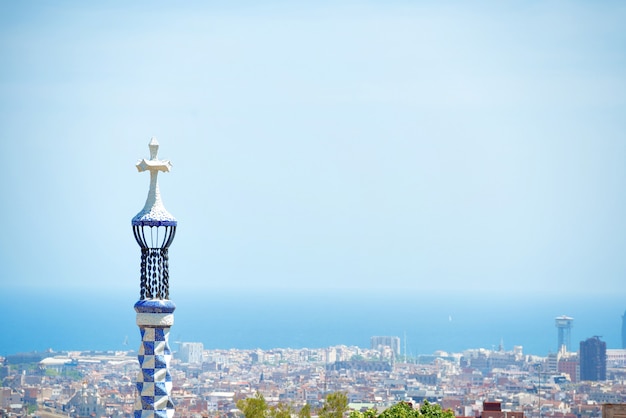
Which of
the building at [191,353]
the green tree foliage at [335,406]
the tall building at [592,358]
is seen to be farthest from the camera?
the building at [191,353]

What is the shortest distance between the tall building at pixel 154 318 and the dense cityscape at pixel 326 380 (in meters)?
39.8

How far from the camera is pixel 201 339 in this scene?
531ft

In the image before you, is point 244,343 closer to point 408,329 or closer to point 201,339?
point 201,339

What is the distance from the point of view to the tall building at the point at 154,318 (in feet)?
40.5

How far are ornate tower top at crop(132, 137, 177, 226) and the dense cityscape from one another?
39.6 meters

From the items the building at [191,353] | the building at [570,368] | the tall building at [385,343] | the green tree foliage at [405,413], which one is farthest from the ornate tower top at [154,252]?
the tall building at [385,343]

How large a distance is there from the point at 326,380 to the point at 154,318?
278ft

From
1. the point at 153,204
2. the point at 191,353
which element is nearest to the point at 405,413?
the point at 153,204

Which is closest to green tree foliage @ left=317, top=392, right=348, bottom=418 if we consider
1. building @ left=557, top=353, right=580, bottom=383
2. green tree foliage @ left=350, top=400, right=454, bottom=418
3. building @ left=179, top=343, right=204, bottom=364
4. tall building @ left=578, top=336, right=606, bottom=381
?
green tree foliage @ left=350, top=400, right=454, bottom=418

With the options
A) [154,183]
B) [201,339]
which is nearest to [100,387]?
[154,183]

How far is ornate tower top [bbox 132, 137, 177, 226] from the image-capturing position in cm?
1266

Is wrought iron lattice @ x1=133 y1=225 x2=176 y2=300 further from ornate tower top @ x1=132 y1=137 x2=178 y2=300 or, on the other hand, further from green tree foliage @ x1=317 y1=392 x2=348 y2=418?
green tree foliage @ x1=317 y1=392 x2=348 y2=418

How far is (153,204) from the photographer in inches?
505

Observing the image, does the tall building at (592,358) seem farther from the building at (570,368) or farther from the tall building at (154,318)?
the tall building at (154,318)
